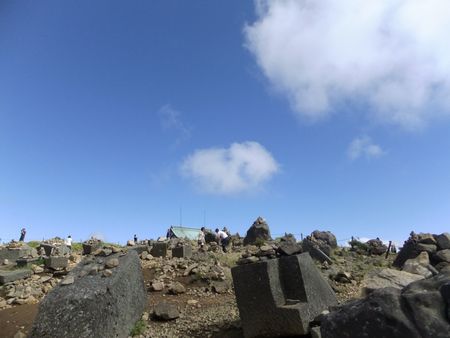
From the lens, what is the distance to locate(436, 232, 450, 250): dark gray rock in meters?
12.8

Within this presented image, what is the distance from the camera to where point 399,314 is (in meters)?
3.51

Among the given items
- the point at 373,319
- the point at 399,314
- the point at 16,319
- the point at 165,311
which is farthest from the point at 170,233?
the point at 399,314

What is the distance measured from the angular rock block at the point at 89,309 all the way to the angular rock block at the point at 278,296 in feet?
5.99

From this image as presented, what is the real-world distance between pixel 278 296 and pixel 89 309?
2.78 m

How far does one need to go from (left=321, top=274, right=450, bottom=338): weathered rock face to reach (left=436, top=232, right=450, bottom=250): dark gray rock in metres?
10.1

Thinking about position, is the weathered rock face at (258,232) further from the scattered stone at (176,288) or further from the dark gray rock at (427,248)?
the scattered stone at (176,288)

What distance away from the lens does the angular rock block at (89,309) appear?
6.33m

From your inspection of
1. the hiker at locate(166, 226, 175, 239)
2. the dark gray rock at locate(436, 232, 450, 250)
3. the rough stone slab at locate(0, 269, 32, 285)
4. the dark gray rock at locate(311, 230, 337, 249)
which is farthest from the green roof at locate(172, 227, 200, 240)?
A: the dark gray rock at locate(436, 232, 450, 250)

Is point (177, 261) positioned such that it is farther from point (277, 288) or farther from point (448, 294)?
point (448, 294)

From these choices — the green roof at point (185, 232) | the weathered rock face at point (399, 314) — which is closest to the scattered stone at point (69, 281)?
the weathered rock face at point (399, 314)

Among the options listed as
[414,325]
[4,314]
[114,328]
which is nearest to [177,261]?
[4,314]

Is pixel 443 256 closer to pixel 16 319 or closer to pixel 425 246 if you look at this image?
pixel 425 246

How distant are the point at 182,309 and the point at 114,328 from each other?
6.36ft

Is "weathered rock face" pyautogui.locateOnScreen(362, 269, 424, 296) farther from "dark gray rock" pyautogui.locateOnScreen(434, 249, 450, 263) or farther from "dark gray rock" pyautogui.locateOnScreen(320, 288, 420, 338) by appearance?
"dark gray rock" pyautogui.locateOnScreen(434, 249, 450, 263)
